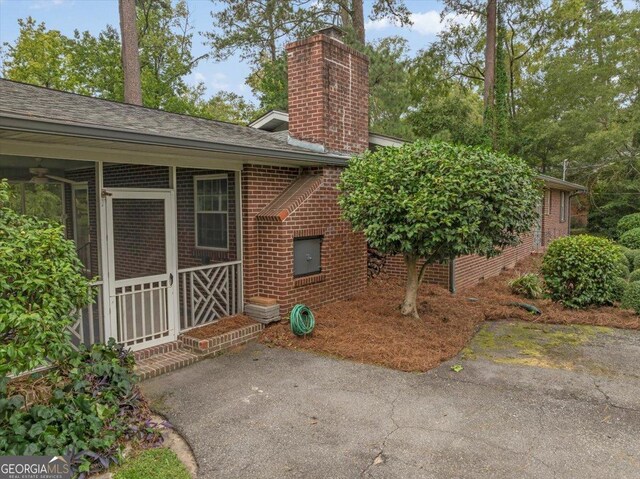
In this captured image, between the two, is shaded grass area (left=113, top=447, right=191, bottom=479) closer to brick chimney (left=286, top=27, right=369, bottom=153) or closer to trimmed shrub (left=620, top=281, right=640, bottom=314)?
brick chimney (left=286, top=27, right=369, bottom=153)

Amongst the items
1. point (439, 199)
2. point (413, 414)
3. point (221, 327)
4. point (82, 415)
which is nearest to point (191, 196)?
point (221, 327)

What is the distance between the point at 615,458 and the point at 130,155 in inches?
221

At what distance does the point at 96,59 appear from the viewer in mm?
21719

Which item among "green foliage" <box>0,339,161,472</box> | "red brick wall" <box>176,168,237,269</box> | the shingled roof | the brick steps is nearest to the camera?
"green foliage" <box>0,339,161,472</box>

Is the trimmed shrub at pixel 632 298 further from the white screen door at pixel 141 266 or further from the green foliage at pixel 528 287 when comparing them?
the white screen door at pixel 141 266

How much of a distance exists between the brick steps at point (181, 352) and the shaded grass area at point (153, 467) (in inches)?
66.4

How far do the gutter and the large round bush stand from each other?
528 cm

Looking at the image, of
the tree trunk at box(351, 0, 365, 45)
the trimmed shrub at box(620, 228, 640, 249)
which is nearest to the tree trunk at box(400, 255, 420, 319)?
the trimmed shrub at box(620, 228, 640, 249)

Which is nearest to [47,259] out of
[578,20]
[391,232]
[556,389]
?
[391,232]

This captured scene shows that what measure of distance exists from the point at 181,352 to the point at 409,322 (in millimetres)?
3418

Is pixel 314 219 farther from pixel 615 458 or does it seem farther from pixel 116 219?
pixel 615 458

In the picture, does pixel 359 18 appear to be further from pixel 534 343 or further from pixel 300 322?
pixel 534 343

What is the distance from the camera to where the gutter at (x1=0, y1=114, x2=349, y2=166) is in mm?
3611

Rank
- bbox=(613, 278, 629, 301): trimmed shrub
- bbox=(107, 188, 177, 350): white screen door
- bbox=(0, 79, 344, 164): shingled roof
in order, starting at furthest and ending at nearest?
bbox=(613, 278, 629, 301): trimmed shrub → bbox=(107, 188, 177, 350): white screen door → bbox=(0, 79, 344, 164): shingled roof
